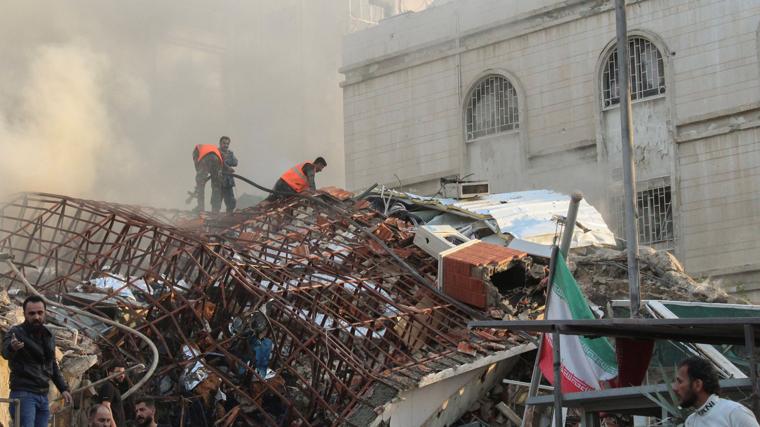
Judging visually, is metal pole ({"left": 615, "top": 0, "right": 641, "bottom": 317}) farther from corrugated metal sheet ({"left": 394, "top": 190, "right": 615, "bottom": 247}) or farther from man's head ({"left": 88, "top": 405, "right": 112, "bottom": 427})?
man's head ({"left": 88, "top": 405, "right": 112, "bottom": 427})

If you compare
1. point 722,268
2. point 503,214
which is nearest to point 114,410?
point 503,214

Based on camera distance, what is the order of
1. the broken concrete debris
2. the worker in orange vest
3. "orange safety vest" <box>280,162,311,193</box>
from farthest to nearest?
"orange safety vest" <box>280,162,311,193</box> → the worker in orange vest → the broken concrete debris

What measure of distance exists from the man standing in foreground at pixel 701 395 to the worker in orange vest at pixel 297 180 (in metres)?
14.3

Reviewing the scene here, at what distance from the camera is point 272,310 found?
15.6 meters

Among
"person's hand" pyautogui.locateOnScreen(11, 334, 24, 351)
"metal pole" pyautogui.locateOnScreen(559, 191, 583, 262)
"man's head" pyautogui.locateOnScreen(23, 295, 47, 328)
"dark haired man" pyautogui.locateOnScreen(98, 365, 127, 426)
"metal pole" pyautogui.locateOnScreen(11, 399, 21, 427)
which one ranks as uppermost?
"metal pole" pyautogui.locateOnScreen(559, 191, 583, 262)

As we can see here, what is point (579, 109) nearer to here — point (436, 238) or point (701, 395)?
point (436, 238)

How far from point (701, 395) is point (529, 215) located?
14.6 m

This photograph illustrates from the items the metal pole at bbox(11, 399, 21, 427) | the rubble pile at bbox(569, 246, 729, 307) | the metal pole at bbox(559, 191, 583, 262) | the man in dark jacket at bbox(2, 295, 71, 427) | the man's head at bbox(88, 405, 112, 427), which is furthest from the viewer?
the rubble pile at bbox(569, 246, 729, 307)

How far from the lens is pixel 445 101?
34.5m

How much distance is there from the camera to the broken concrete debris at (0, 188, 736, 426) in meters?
14.7

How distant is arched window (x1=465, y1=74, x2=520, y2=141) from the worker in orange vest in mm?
12690

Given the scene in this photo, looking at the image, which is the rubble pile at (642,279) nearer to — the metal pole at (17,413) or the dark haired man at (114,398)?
the dark haired man at (114,398)

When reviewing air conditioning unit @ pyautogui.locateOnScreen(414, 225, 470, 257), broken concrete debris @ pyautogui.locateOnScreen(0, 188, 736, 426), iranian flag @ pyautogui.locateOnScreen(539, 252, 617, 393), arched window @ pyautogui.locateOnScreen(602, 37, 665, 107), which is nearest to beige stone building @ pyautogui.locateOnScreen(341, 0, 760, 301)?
arched window @ pyautogui.locateOnScreen(602, 37, 665, 107)

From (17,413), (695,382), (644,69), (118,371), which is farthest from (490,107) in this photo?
Result: (695,382)
